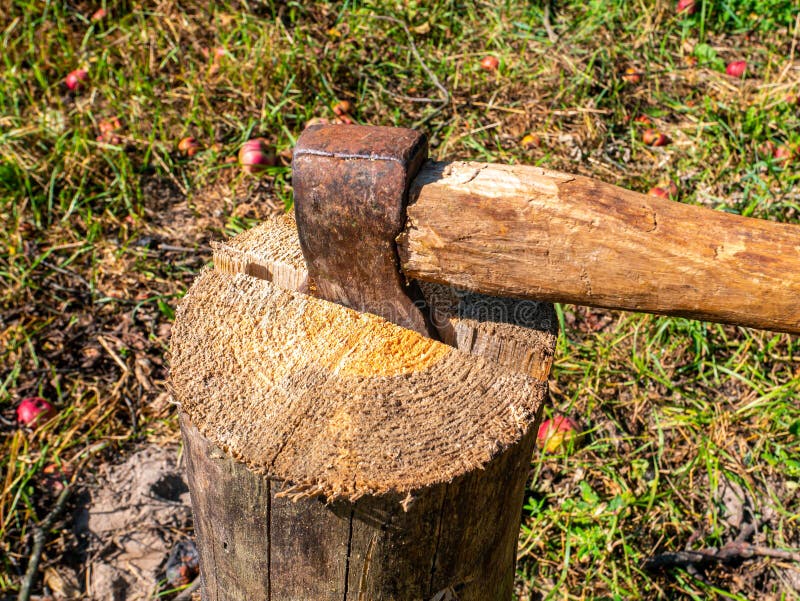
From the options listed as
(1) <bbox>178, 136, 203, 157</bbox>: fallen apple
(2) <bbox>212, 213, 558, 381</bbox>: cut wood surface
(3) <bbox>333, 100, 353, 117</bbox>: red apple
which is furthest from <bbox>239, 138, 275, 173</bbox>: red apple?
(2) <bbox>212, 213, 558, 381</bbox>: cut wood surface

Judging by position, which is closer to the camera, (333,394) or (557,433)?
(333,394)

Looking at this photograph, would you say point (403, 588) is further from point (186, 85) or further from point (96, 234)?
point (186, 85)

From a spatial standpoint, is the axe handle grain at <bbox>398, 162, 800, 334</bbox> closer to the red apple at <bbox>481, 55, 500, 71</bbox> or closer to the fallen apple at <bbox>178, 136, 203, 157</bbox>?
the fallen apple at <bbox>178, 136, 203, 157</bbox>

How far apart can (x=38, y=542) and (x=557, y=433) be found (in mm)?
1826

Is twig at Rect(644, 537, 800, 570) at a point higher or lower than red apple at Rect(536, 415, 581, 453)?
lower

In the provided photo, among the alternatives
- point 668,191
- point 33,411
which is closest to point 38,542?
point 33,411

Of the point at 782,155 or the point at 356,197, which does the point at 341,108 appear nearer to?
the point at 782,155

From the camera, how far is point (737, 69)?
3.77 metres

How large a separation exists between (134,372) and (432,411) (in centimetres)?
189

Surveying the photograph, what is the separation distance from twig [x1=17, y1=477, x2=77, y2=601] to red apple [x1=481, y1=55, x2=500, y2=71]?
108 inches

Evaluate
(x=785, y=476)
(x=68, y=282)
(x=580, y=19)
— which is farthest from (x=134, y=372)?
(x=580, y=19)

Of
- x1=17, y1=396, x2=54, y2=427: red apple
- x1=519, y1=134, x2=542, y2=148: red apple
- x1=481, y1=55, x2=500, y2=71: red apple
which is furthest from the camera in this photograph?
Result: x1=481, y1=55, x2=500, y2=71: red apple

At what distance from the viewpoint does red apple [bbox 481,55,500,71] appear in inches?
150

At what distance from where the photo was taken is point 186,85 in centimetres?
374
